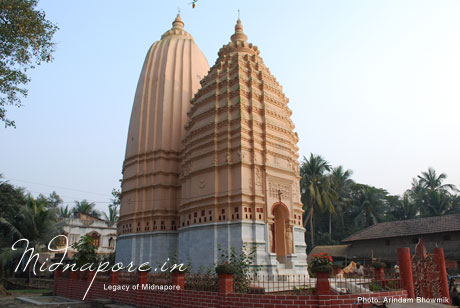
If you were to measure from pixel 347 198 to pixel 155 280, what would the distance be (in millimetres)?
36071

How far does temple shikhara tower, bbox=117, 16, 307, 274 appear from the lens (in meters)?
17.6

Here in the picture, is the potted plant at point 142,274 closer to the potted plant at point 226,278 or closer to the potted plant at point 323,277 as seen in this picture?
the potted plant at point 226,278

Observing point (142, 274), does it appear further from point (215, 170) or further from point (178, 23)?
point (178, 23)

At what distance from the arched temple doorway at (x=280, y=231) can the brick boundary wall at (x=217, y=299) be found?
7.13 meters

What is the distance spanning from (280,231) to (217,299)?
904 cm

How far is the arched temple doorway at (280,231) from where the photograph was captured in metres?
18.4

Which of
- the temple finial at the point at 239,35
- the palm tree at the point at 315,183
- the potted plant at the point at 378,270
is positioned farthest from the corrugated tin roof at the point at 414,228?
the temple finial at the point at 239,35

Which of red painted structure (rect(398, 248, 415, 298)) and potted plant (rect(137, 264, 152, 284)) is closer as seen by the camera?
red painted structure (rect(398, 248, 415, 298))

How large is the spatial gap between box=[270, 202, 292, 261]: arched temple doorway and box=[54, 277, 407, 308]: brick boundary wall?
23.4 feet

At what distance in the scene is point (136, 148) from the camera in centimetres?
2527

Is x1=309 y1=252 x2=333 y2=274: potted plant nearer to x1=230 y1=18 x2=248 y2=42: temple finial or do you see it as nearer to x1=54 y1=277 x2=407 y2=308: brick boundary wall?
x1=54 y1=277 x2=407 y2=308: brick boundary wall

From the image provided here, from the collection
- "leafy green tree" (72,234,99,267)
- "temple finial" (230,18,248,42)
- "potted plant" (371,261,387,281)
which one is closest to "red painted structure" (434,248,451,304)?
"potted plant" (371,261,387,281)

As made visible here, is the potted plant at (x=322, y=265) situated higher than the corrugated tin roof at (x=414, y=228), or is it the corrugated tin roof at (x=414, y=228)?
the corrugated tin roof at (x=414, y=228)

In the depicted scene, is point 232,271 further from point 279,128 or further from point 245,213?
point 279,128
